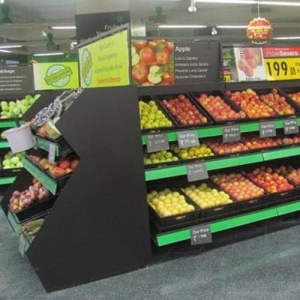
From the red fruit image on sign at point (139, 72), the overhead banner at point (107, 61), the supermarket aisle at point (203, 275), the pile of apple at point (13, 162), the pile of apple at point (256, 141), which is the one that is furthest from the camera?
the pile of apple at point (13, 162)

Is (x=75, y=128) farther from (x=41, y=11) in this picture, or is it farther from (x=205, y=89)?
(x=41, y=11)

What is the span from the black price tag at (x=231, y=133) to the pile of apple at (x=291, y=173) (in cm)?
83

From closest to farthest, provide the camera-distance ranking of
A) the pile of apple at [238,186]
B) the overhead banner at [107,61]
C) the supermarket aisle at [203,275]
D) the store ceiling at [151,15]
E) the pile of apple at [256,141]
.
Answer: the supermarket aisle at [203,275] → the overhead banner at [107,61] → the pile of apple at [238,186] → the pile of apple at [256,141] → the store ceiling at [151,15]

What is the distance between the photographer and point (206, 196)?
325cm

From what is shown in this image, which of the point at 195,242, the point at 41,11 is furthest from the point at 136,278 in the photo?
the point at 41,11

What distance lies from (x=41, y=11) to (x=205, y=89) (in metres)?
12.2

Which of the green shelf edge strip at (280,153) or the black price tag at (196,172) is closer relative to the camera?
the black price tag at (196,172)

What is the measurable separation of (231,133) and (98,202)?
1.27 m

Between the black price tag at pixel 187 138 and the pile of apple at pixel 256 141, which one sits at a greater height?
the black price tag at pixel 187 138

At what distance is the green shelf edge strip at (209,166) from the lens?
2930mm

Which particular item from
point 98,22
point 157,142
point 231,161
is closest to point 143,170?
point 157,142

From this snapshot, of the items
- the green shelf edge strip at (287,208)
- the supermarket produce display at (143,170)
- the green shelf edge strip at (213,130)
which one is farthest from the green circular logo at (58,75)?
the green shelf edge strip at (287,208)

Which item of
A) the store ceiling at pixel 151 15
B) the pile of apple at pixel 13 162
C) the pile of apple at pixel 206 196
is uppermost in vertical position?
the store ceiling at pixel 151 15

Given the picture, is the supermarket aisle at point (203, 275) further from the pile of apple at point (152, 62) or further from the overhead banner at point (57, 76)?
the overhead banner at point (57, 76)
